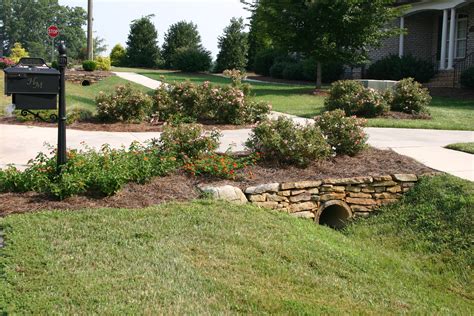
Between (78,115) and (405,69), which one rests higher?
(405,69)

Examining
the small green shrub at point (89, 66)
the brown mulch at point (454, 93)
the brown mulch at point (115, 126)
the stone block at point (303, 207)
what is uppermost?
the small green shrub at point (89, 66)

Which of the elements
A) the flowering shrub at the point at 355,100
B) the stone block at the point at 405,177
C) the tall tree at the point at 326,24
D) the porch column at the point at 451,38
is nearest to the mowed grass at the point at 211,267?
the stone block at the point at 405,177

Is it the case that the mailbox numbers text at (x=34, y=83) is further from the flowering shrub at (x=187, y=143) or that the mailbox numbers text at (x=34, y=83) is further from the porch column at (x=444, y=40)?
the porch column at (x=444, y=40)

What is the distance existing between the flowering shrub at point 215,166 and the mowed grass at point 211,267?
2.75ft

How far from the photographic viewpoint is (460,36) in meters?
26.4

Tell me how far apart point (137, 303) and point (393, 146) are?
660 cm

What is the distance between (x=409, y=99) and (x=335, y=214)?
26.3 ft

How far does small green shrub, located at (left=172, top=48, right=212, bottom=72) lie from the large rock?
87.9ft

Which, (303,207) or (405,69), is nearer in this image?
(303,207)

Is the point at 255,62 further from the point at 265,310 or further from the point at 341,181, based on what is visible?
the point at 265,310

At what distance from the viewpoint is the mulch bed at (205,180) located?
5.82 meters

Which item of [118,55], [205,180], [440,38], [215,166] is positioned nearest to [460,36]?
[440,38]

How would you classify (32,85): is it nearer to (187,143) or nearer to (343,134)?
Answer: (187,143)

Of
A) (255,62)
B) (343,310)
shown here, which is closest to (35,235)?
(343,310)
